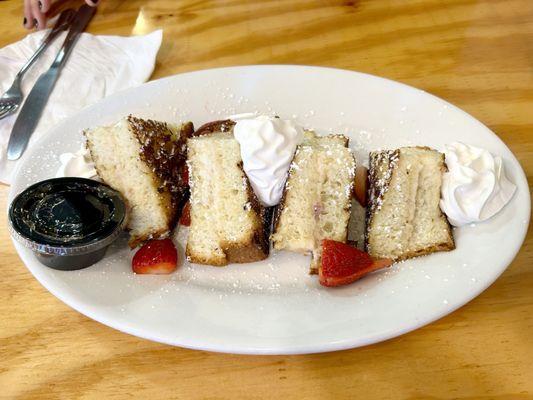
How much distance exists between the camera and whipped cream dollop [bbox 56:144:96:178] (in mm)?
2020

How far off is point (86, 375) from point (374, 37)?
6.84ft

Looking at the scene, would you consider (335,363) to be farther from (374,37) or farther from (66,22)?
(66,22)

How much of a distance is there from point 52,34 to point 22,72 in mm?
305

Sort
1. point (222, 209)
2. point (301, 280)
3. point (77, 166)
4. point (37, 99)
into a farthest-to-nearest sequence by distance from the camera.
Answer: point (37, 99) → point (77, 166) → point (222, 209) → point (301, 280)

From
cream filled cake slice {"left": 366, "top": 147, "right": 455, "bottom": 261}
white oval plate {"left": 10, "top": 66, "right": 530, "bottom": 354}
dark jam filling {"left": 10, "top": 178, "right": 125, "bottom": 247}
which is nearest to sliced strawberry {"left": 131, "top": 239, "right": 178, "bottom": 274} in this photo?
white oval plate {"left": 10, "top": 66, "right": 530, "bottom": 354}

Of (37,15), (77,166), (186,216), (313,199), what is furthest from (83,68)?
(313,199)

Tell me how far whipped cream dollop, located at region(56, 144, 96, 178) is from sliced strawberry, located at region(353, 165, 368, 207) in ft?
3.02

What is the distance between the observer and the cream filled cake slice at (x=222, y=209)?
184cm

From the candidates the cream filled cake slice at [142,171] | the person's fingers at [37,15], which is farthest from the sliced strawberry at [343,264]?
the person's fingers at [37,15]

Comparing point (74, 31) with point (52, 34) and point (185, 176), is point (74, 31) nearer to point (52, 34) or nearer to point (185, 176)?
point (52, 34)

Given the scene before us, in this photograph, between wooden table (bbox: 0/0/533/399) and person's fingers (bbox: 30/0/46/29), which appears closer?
wooden table (bbox: 0/0/533/399)

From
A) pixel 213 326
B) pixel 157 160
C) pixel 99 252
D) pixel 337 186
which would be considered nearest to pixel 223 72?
pixel 157 160

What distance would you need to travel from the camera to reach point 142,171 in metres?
1.98

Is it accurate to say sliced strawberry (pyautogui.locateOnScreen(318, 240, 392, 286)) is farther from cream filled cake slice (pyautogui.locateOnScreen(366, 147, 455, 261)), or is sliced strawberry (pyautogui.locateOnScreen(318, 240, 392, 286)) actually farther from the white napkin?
the white napkin
